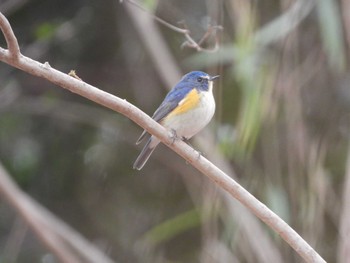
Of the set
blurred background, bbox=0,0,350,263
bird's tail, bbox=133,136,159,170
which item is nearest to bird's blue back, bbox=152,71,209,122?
bird's tail, bbox=133,136,159,170

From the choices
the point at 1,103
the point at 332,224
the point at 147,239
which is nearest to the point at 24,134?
the point at 1,103

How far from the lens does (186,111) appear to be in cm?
361

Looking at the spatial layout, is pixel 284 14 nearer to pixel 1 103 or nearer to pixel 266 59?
pixel 266 59

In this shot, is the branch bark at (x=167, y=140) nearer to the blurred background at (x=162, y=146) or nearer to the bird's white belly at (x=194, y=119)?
the bird's white belly at (x=194, y=119)

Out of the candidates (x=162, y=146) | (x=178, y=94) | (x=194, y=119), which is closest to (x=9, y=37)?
(x=194, y=119)

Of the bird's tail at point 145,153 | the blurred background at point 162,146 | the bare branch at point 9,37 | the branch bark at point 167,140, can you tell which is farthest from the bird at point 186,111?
the bare branch at point 9,37

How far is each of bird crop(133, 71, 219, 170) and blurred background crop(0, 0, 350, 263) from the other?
642mm

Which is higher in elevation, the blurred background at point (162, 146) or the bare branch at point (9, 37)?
the bare branch at point (9, 37)

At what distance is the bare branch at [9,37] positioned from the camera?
2.32 m

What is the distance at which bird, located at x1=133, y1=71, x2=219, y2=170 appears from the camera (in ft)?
11.7

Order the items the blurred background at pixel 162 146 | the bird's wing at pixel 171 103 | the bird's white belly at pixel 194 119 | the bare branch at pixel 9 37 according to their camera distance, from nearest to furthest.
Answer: the bare branch at pixel 9 37 → the bird's white belly at pixel 194 119 → the bird's wing at pixel 171 103 → the blurred background at pixel 162 146

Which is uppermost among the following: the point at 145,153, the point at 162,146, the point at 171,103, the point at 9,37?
the point at 9,37

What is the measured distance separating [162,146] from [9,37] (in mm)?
3143

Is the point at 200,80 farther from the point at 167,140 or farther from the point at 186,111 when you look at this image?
the point at 167,140
